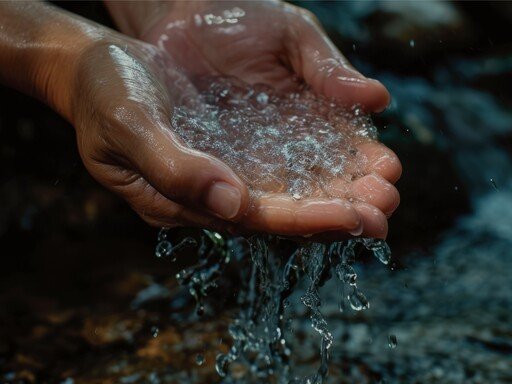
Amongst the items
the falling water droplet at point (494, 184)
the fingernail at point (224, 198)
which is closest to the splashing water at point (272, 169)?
the fingernail at point (224, 198)

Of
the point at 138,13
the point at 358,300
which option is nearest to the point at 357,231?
the point at 358,300

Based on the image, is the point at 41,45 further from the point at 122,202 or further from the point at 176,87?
the point at 122,202

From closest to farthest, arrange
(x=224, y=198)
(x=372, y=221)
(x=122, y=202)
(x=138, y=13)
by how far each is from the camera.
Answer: (x=224, y=198) → (x=372, y=221) → (x=138, y=13) → (x=122, y=202)

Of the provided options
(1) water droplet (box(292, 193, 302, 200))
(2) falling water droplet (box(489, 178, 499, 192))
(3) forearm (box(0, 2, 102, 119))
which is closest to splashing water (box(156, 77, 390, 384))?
(1) water droplet (box(292, 193, 302, 200))

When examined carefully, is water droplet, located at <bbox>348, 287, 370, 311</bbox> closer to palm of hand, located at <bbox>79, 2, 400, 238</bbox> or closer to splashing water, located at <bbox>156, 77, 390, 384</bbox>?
splashing water, located at <bbox>156, 77, 390, 384</bbox>

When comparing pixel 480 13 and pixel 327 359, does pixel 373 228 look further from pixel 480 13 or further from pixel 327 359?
pixel 480 13

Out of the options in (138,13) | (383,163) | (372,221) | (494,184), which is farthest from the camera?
(494,184)

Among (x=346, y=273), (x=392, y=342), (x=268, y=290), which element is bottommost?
(x=392, y=342)
